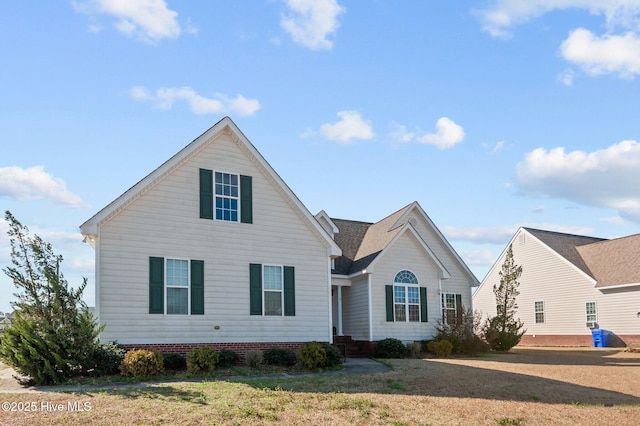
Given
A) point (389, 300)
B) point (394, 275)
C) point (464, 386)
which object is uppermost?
point (394, 275)

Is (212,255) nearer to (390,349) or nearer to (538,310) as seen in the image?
(390,349)

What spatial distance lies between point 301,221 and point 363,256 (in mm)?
6006

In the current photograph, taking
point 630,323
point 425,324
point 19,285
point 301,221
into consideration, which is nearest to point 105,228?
point 19,285

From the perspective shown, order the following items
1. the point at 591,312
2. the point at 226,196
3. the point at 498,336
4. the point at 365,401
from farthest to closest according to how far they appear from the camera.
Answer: the point at 591,312 < the point at 498,336 < the point at 226,196 < the point at 365,401

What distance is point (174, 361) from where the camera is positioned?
17.8 meters

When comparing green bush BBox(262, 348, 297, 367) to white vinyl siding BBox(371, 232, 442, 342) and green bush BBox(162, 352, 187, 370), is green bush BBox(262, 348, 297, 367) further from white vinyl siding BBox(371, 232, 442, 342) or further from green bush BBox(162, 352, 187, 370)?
white vinyl siding BBox(371, 232, 442, 342)

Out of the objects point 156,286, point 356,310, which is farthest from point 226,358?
point 356,310

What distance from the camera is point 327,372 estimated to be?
17.8 m

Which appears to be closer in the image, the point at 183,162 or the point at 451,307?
the point at 183,162

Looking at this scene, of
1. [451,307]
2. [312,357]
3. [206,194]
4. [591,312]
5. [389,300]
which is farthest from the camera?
[591,312]

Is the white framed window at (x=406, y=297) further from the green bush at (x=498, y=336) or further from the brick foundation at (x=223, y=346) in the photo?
the brick foundation at (x=223, y=346)

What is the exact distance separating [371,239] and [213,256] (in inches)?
412

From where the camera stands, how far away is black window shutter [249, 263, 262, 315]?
20453 mm

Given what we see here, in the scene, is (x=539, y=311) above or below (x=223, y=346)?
above
